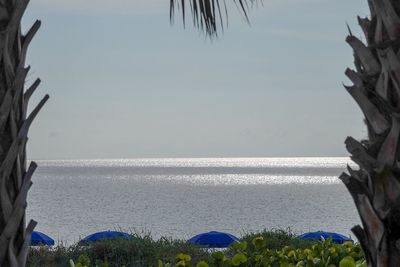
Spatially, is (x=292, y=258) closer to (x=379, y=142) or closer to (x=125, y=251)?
(x=379, y=142)

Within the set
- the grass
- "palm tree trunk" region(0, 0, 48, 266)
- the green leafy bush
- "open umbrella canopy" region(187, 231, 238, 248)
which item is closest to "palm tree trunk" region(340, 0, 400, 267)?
"palm tree trunk" region(0, 0, 48, 266)

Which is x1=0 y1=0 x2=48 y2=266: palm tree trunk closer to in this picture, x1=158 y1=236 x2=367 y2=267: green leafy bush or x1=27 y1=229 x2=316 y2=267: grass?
x1=158 y1=236 x2=367 y2=267: green leafy bush

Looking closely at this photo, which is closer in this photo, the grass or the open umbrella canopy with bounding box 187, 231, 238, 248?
the grass

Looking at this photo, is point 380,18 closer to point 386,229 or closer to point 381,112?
point 381,112

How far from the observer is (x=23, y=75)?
13.1 feet

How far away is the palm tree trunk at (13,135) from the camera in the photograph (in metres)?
3.91

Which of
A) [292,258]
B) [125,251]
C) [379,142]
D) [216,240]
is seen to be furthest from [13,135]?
[216,240]

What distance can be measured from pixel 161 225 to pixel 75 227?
9095mm

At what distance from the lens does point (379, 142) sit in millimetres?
3947

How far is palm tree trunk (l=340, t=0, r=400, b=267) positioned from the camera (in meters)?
3.88

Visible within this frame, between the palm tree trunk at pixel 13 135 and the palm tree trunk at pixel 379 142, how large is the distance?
1781 mm

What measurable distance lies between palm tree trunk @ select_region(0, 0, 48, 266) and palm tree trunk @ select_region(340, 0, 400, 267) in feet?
5.84

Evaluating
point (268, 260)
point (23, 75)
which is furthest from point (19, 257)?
point (268, 260)

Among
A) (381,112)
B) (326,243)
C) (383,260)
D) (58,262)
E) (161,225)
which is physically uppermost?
(381,112)
